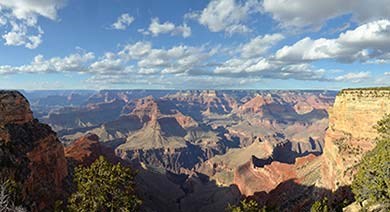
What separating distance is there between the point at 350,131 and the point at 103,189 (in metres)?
63.2

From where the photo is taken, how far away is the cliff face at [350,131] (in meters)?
73.6

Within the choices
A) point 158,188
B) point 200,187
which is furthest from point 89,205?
point 200,187

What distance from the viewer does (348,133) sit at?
81.4 metres

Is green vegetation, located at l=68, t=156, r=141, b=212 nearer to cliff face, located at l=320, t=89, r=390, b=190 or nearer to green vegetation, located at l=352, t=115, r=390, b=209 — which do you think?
green vegetation, located at l=352, t=115, r=390, b=209

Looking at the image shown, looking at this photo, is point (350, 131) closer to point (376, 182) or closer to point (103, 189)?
point (376, 182)

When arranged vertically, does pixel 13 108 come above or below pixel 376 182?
above

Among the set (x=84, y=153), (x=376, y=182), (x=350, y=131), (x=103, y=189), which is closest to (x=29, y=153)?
(x=103, y=189)

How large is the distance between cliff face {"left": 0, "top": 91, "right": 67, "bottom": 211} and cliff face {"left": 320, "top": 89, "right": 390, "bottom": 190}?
5512 centimetres

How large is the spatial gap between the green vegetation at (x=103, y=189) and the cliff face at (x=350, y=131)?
5048cm

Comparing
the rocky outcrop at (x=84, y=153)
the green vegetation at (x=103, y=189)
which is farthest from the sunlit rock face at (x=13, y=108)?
the green vegetation at (x=103, y=189)

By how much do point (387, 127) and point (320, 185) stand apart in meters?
39.9

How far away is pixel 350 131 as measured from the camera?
80.9 meters

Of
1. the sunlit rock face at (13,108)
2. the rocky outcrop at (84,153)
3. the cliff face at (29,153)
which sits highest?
the sunlit rock face at (13,108)

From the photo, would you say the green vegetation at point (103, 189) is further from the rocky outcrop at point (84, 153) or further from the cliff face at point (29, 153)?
the rocky outcrop at point (84, 153)
